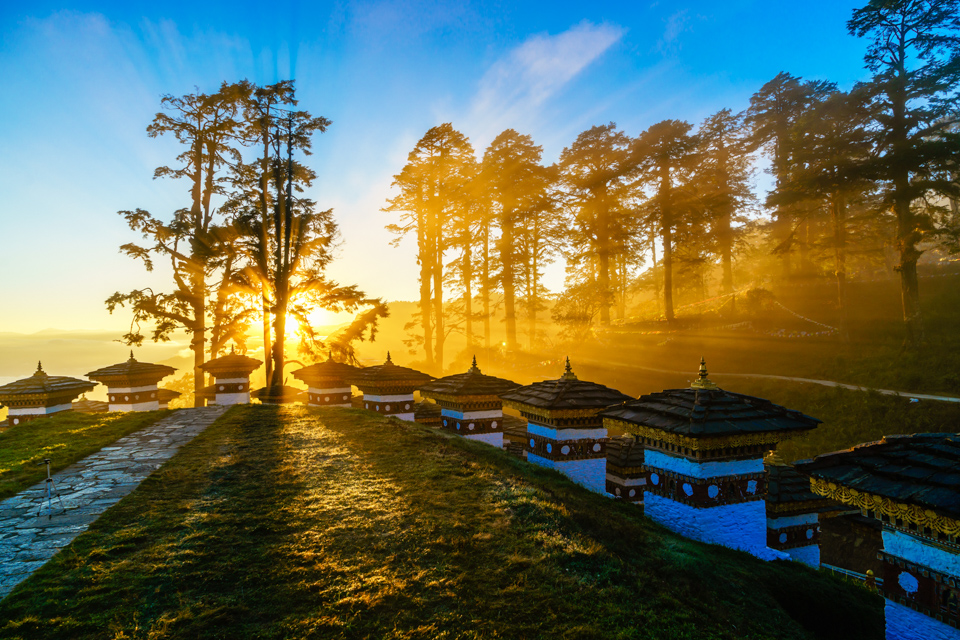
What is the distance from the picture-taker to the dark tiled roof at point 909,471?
11.6 ft

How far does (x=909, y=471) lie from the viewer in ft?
12.7

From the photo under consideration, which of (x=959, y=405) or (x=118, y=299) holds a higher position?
(x=118, y=299)

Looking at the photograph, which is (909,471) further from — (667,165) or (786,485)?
(667,165)

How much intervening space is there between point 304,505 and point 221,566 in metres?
1.56

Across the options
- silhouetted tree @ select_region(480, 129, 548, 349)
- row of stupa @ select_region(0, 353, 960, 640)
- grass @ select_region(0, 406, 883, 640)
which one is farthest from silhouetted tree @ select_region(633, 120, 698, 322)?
grass @ select_region(0, 406, 883, 640)

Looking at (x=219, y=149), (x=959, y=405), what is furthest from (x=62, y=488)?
(x=959, y=405)

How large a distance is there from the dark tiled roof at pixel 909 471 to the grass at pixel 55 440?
1008 cm

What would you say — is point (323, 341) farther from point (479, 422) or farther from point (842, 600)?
point (842, 600)

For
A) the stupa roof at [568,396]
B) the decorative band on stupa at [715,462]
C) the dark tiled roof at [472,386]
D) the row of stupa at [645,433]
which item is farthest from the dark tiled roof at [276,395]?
the decorative band on stupa at [715,462]

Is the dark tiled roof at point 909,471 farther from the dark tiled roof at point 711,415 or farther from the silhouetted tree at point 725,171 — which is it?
the silhouetted tree at point 725,171

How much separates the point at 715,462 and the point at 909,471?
2.01 meters

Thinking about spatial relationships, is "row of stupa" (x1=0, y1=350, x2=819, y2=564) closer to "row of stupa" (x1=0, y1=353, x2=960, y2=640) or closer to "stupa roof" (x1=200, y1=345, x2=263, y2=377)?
"row of stupa" (x1=0, y1=353, x2=960, y2=640)

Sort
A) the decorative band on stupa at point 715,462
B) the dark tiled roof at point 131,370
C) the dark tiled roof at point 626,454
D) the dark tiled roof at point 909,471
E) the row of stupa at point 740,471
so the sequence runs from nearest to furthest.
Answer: the dark tiled roof at point 909,471 → the row of stupa at point 740,471 → the decorative band on stupa at point 715,462 → the dark tiled roof at point 626,454 → the dark tiled roof at point 131,370

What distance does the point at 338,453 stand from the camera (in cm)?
824
